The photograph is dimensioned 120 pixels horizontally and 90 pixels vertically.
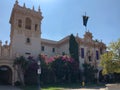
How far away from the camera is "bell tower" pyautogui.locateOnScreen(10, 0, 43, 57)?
133 ft

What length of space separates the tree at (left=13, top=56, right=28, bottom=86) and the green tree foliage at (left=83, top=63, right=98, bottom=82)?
47.5ft

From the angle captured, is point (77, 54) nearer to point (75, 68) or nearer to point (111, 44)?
point (75, 68)

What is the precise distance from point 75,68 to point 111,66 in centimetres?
1406

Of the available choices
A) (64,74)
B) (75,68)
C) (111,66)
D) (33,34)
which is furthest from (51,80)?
(111,66)

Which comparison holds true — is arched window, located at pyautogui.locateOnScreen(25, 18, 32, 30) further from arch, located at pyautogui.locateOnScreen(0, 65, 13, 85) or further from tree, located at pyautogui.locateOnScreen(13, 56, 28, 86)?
arch, located at pyautogui.locateOnScreen(0, 65, 13, 85)

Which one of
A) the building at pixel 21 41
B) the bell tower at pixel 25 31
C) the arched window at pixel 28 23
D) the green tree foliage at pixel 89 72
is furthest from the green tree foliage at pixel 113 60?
the arched window at pixel 28 23

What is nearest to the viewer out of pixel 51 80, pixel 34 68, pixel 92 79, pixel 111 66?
pixel 111 66

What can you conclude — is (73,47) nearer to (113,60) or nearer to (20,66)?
(20,66)

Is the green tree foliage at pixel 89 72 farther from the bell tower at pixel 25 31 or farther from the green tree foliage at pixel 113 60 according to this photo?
the green tree foliage at pixel 113 60

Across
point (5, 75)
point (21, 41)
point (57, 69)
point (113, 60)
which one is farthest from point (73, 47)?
point (113, 60)

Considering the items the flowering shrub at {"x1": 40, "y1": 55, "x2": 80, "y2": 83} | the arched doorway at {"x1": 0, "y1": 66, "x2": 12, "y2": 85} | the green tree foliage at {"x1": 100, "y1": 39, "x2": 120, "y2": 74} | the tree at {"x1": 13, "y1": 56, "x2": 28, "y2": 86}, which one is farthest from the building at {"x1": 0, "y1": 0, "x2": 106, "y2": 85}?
the green tree foliage at {"x1": 100, "y1": 39, "x2": 120, "y2": 74}

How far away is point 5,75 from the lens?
41000 millimetres

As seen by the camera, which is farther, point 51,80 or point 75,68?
point 75,68

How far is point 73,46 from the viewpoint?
4734 cm
